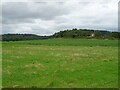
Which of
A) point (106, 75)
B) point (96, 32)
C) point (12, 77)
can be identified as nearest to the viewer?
point (12, 77)

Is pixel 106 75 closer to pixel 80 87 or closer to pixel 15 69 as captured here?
pixel 80 87

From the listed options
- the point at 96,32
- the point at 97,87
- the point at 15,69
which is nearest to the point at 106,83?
the point at 97,87

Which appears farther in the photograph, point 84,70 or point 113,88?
point 84,70

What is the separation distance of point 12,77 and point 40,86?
317 cm

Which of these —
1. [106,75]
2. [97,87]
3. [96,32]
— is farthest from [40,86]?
[96,32]

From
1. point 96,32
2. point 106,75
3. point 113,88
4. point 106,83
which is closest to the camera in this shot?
point 113,88

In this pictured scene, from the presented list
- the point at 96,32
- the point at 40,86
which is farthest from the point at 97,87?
the point at 96,32

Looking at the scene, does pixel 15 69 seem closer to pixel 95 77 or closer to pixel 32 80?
pixel 32 80

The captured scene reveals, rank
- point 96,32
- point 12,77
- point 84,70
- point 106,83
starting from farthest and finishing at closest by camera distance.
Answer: point 96,32, point 84,70, point 12,77, point 106,83

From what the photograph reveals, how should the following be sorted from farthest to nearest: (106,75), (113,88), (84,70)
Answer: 1. (84,70)
2. (106,75)
3. (113,88)

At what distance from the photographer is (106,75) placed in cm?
1834

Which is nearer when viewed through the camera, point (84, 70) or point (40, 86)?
point (40, 86)

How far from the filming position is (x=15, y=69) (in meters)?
20.3

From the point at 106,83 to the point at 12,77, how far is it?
573 centimetres
